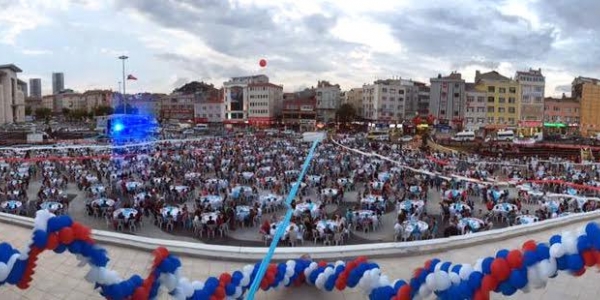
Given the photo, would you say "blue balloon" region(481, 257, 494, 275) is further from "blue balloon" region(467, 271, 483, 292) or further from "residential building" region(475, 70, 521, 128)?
"residential building" region(475, 70, 521, 128)

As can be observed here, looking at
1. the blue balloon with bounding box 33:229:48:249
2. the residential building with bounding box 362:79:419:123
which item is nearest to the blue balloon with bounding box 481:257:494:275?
the blue balloon with bounding box 33:229:48:249

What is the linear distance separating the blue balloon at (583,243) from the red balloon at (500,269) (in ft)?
2.42

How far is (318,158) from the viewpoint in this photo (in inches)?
1261

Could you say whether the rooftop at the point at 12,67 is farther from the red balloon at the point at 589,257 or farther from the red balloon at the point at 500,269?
the red balloon at the point at 589,257

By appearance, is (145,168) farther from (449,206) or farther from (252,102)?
(252,102)

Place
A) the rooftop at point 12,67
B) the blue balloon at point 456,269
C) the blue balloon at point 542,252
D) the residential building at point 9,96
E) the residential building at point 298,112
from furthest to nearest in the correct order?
the rooftop at point 12,67 → the residential building at point 9,96 → the residential building at point 298,112 → the blue balloon at point 456,269 → the blue balloon at point 542,252

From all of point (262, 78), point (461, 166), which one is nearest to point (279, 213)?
point (461, 166)

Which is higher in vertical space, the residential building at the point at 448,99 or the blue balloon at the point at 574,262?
the residential building at the point at 448,99

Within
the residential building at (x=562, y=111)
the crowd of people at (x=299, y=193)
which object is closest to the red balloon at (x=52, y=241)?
the crowd of people at (x=299, y=193)

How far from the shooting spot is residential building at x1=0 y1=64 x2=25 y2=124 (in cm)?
10150

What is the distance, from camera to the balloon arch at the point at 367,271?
473 centimetres

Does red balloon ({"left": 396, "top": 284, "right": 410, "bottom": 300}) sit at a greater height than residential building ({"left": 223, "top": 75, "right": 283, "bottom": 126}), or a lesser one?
lesser

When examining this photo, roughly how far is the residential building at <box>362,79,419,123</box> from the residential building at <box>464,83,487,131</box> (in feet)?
45.0

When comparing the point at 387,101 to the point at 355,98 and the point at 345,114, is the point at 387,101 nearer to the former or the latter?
the point at 345,114
